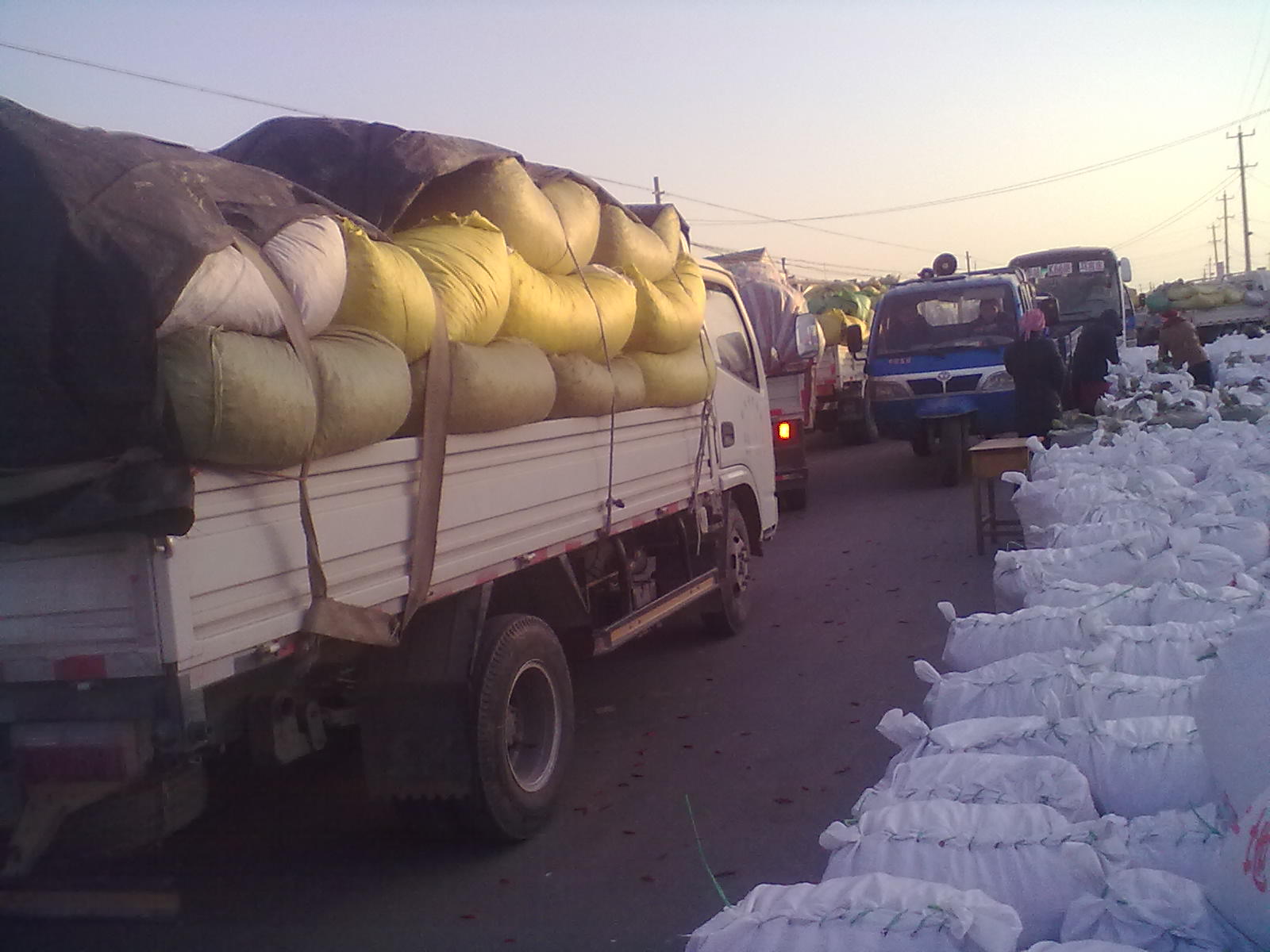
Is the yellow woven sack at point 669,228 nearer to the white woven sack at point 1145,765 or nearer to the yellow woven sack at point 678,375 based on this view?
the yellow woven sack at point 678,375

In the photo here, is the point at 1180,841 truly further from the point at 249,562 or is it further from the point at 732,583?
the point at 732,583

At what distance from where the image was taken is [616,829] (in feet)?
15.7

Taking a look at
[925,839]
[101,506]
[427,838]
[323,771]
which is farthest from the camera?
[323,771]

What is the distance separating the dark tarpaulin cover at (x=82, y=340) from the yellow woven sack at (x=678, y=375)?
11.3 ft

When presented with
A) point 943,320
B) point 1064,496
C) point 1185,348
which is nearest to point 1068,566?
point 1064,496

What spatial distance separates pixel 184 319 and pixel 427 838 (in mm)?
2357

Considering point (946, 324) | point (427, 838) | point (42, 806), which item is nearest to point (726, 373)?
point (427, 838)

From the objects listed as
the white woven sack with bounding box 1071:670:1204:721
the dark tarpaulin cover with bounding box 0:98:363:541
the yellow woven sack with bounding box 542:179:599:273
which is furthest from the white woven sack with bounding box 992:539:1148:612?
the dark tarpaulin cover with bounding box 0:98:363:541

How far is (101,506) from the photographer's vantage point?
9.88ft

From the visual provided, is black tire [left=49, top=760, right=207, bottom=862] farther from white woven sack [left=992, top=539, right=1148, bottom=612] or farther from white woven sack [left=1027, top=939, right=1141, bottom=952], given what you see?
white woven sack [left=992, top=539, right=1148, bottom=612]

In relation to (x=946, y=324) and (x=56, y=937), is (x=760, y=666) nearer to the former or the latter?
(x=56, y=937)

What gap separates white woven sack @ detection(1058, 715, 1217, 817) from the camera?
2.91 m

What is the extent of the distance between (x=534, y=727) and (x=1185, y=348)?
384 inches

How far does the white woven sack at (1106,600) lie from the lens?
14.0 ft
